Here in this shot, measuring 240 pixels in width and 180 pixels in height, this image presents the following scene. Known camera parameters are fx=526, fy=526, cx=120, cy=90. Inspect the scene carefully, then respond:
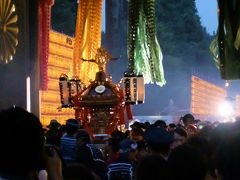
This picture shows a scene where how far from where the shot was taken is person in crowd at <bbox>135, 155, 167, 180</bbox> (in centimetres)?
307

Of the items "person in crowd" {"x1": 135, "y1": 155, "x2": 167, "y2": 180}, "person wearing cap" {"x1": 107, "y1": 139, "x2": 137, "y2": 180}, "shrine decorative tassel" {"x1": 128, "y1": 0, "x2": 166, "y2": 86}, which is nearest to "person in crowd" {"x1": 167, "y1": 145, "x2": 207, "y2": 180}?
"person in crowd" {"x1": 135, "y1": 155, "x2": 167, "y2": 180}

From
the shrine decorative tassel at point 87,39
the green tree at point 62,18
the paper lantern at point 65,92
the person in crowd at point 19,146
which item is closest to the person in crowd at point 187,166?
the person in crowd at point 19,146

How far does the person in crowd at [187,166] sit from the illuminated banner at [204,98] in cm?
2134

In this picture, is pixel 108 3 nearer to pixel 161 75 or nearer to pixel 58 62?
pixel 58 62

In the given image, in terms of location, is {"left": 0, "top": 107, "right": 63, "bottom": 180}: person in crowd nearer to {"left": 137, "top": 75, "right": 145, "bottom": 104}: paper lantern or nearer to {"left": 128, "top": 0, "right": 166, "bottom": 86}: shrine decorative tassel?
{"left": 128, "top": 0, "right": 166, "bottom": 86}: shrine decorative tassel

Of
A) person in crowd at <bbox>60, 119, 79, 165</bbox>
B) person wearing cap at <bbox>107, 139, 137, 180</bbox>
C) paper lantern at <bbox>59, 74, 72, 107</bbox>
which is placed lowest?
person wearing cap at <bbox>107, 139, 137, 180</bbox>

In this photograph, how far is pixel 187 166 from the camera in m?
2.93

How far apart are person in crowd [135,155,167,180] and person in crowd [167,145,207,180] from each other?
11 cm

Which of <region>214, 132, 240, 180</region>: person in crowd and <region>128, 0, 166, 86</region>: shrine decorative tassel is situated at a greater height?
<region>128, 0, 166, 86</region>: shrine decorative tassel

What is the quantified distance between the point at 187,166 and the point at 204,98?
2400 cm

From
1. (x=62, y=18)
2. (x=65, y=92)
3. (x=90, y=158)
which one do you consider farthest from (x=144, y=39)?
(x=62, y=18)

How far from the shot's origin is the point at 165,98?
34.8 m

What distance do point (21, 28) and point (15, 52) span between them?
0.68 m

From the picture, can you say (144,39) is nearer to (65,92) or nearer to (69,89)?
(69,89)
